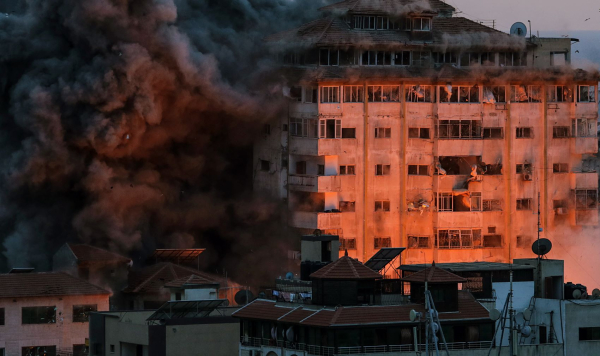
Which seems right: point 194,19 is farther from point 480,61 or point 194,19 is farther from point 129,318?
point 129,318

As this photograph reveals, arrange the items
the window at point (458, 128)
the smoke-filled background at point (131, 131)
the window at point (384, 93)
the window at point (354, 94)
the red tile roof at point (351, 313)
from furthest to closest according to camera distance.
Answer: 1. the window at point (458, 128)
2. the window at point (384, 93)
3. the window at point (354, 94)
4. the smoke-filled background at point (131, 131)
5. the red tile roof at point (351, 313)

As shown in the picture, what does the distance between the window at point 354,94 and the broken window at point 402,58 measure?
4.38 m

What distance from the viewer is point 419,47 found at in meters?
133

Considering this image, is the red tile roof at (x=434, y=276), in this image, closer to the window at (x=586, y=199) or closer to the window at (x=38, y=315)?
the window at (x=38, y=315)

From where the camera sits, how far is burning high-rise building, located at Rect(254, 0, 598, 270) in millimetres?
130125

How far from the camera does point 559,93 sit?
13488 cm

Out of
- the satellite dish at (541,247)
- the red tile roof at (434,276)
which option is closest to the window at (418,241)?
the satellite dish at (541,247)

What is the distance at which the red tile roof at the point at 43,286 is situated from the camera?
354ft

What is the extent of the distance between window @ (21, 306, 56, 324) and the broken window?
112ft

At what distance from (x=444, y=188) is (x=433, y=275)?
1672 inches

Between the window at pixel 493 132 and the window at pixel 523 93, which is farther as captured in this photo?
the window at pixel 523 93

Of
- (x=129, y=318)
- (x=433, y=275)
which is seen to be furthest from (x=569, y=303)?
(x=129, y=318)

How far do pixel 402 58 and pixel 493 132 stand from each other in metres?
7.58

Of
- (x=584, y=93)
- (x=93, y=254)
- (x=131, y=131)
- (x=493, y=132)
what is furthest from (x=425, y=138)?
(x=93, y=254)
